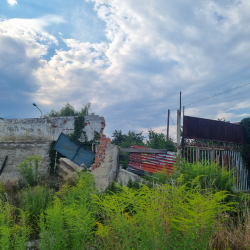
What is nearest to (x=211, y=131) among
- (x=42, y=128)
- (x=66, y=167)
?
(x=66, y=167)

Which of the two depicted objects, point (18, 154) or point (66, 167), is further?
point (18, 154)

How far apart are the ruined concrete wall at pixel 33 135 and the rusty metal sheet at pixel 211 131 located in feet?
12.5

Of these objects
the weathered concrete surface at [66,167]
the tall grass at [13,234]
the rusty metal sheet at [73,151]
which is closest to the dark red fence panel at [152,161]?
the rusty metal sheet at [73,151]

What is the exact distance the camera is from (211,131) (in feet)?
33.7

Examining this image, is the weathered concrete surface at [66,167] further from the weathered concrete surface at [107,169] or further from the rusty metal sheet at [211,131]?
the rusty metal sheet at [211,131]

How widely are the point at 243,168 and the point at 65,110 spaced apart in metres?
17.2

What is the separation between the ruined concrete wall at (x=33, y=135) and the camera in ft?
32.0

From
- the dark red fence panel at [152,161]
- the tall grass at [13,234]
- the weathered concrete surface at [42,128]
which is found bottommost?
the tall grass at [13,234]

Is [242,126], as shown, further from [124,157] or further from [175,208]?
[175,208]

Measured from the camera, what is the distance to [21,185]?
8172mm

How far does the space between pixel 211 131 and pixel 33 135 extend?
28.5 feet

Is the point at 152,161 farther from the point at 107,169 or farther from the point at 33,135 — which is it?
the point at 33,135

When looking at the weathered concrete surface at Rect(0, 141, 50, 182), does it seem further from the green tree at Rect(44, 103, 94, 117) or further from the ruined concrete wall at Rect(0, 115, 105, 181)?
the green tree at Rect(44, 103, 94, 117)

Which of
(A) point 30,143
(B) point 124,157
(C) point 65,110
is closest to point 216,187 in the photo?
(B) point 124,157
